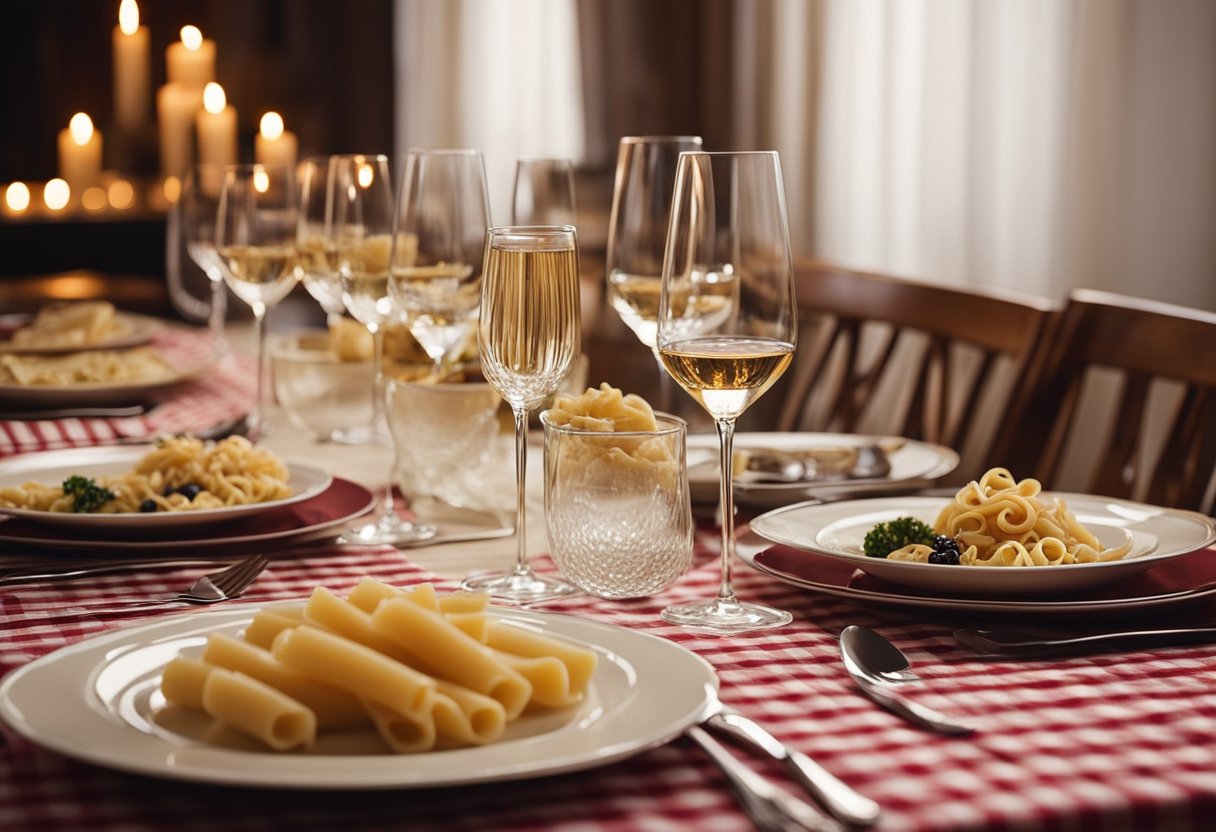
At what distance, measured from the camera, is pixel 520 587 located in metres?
1.20

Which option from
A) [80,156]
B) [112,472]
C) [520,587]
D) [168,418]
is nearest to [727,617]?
[520,587]

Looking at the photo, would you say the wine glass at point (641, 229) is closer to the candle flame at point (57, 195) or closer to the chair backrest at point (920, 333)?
the chair backrest at point (920, 333)

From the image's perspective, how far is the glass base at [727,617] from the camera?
42.3 inches

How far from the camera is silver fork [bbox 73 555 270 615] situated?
113cm

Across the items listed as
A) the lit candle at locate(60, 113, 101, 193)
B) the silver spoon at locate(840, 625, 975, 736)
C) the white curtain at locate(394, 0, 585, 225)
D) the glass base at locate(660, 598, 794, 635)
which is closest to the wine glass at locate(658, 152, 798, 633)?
the glass base at locate(660, 598, 794, 635)

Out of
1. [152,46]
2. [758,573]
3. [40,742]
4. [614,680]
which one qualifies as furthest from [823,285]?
[152,46]

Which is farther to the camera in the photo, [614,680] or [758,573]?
[758,573]

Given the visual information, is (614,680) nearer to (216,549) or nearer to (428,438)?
(216,549)

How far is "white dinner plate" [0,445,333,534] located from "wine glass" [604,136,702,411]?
35cm

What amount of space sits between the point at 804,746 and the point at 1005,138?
2.77m

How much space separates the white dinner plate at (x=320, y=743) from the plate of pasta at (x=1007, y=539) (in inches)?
10.6

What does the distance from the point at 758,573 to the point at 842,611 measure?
15 centimetres

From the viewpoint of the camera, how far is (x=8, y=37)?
23.4 feet

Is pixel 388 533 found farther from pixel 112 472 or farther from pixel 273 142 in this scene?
pixel 273 142
